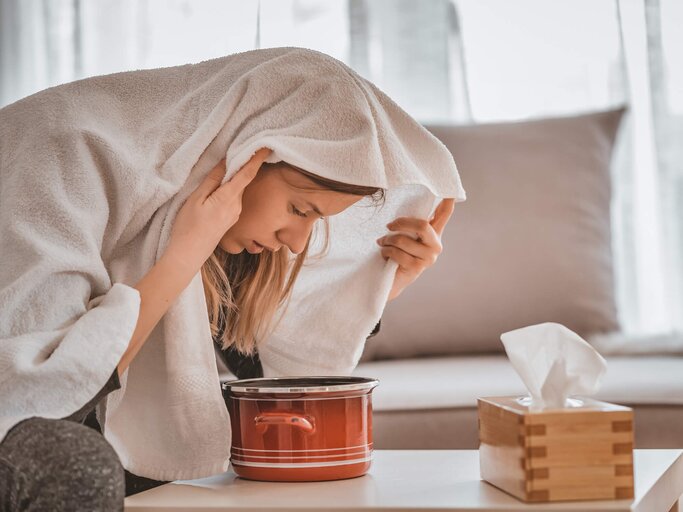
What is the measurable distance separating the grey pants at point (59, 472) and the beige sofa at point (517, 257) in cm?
104

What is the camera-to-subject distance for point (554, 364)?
791 mm

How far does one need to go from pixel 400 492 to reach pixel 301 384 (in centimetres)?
23

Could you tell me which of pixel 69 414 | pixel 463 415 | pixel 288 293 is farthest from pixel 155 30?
pixel 69 414

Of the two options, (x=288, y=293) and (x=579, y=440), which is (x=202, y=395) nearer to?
(x=288, y=293)

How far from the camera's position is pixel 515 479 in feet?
2.52

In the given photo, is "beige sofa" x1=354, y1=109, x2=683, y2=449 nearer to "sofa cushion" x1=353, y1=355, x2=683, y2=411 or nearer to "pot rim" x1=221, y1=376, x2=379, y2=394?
"sofa cushion" x1=353, y1=355, x2=683, y2=411

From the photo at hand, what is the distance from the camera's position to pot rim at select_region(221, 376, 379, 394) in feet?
2.84

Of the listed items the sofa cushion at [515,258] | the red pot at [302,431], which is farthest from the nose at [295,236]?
the sofa cushion at [515,258]

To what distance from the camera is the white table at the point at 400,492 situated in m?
0.75

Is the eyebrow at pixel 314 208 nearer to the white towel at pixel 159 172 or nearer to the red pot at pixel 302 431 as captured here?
the white towel at pixel 159 172

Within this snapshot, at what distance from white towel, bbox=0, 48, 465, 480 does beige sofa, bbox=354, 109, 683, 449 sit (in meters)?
0.73

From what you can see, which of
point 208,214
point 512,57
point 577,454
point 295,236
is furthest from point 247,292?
point 512,57

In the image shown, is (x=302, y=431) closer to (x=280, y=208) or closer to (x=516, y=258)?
(x=280, y=208)

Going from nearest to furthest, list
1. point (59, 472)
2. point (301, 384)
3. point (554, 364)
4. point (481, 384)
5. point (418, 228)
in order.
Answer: point (59, 472) < point (554, 364) < point (301, 384) < point (418, 228) < point (481, 384)
